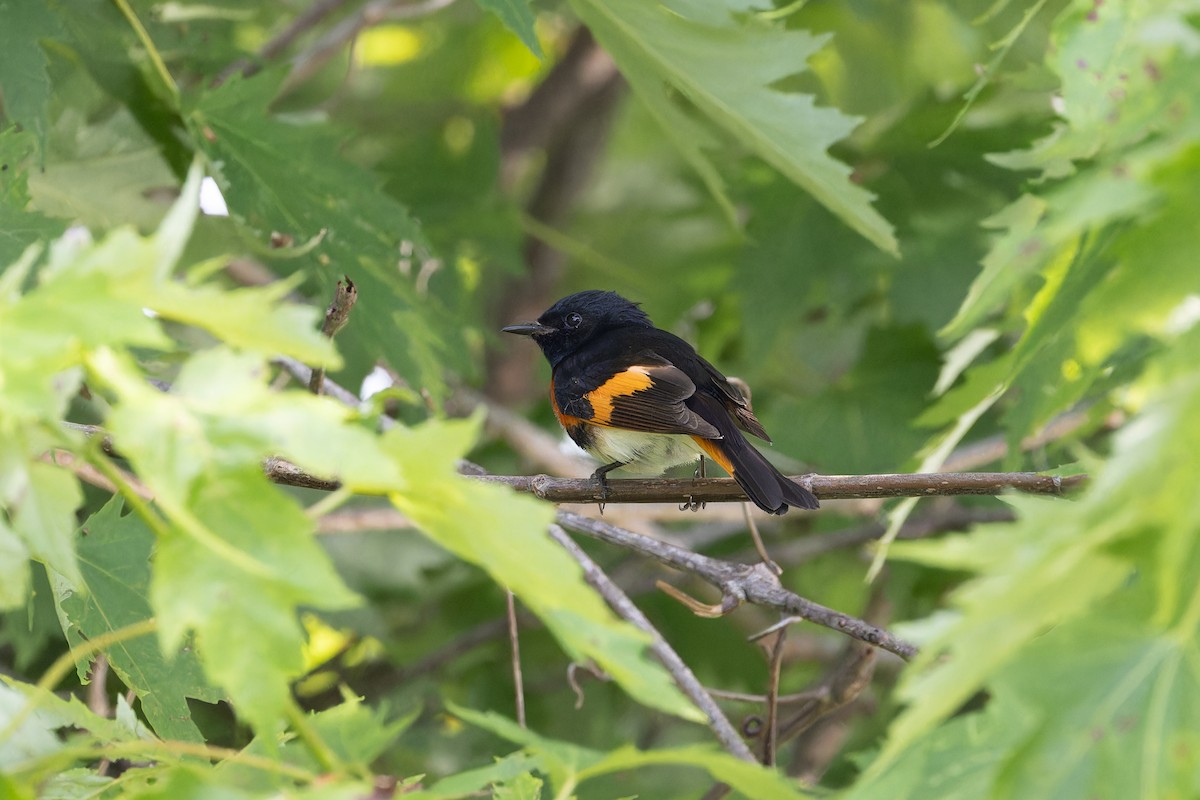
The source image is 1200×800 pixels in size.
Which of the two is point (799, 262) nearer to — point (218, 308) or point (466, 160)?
point (466, 160)

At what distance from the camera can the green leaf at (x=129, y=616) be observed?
197cm

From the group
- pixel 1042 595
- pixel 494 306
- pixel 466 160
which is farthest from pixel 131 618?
pixel 494 306

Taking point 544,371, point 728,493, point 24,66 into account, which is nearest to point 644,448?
point 728,493

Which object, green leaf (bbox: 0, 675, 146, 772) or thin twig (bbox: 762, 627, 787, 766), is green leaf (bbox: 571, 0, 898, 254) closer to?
thin twig (bbox: 762, 627, 787, 766)

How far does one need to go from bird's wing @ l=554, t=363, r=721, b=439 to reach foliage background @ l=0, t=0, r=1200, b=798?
43cm

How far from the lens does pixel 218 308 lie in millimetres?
1196

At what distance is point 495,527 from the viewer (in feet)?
4.02

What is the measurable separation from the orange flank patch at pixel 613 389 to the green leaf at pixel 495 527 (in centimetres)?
206

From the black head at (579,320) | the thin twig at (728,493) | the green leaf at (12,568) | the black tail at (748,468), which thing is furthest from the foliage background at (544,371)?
the black head at (579,320)

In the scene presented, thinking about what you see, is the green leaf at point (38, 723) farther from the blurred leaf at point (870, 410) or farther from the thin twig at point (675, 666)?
the blurred leaf at point (870, 410)

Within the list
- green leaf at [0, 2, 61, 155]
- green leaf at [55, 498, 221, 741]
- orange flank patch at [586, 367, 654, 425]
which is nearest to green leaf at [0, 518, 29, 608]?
green leaf at [55, 498, 221, 741]

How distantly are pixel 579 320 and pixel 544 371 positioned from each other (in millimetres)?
933

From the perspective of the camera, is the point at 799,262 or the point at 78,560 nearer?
the point at 78,560

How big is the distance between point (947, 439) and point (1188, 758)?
146 cm
